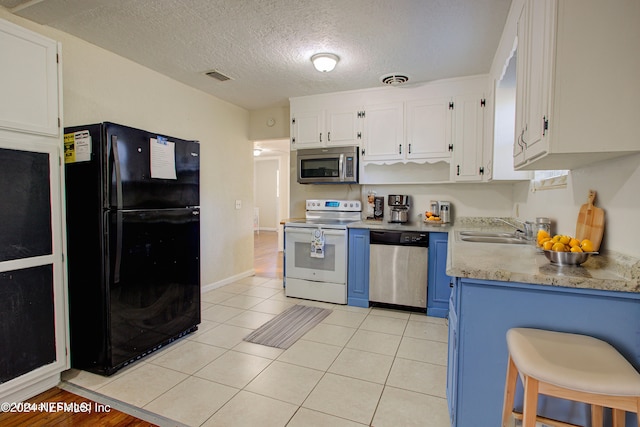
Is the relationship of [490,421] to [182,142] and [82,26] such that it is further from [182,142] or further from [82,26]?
[82,26]

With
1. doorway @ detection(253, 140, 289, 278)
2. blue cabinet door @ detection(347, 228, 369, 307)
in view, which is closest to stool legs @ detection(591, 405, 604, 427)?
blue cabinet door @ detection(347, 228, 369, 307)

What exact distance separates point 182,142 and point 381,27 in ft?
5.77

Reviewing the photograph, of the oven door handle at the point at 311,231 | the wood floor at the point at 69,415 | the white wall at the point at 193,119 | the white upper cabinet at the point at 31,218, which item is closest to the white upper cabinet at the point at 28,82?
the white upper cabinet at the point at 31,218

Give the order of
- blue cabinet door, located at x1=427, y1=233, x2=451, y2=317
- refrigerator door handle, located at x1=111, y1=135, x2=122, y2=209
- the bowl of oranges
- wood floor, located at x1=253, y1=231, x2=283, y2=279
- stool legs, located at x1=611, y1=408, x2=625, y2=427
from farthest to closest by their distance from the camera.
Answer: wood floor, located at x1=253, y1=231, x2=283, y2=279 → blue cabinet door, located at x1=427, y1=233, x2=451, y2=317 → refrigerator door handle, located at x1=111, y1=135, x2=122, y2=209 → the bowl of oranges → stool legs, located at x1=611, y1=408, x2=625, y2=427

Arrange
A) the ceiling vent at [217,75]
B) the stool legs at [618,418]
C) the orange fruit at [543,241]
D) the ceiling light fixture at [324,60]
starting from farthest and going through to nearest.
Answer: the ceiling vent at [217,75] → the ceiling light fixture at [324,60] → the orange fruit at [543,241] → the stool legs at [618,418]

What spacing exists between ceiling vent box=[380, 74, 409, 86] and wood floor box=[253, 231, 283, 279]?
117 inches

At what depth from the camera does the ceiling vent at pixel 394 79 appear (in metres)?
3.26

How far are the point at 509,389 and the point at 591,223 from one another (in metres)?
0.92

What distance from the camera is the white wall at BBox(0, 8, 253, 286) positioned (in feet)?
8.45

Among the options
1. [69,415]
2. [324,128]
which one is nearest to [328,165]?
[324,128]

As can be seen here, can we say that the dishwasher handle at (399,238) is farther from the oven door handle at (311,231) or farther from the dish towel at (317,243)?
the dish towel at (317,243)

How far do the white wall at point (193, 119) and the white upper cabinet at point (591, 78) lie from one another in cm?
311

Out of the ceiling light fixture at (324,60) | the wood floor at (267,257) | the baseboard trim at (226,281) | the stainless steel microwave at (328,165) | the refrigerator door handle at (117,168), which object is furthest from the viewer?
the wood floor at (267,257)

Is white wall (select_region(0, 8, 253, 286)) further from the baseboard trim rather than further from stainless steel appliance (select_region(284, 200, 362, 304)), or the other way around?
stainless steel appliance (select_region(284, 200, 362, 304))
